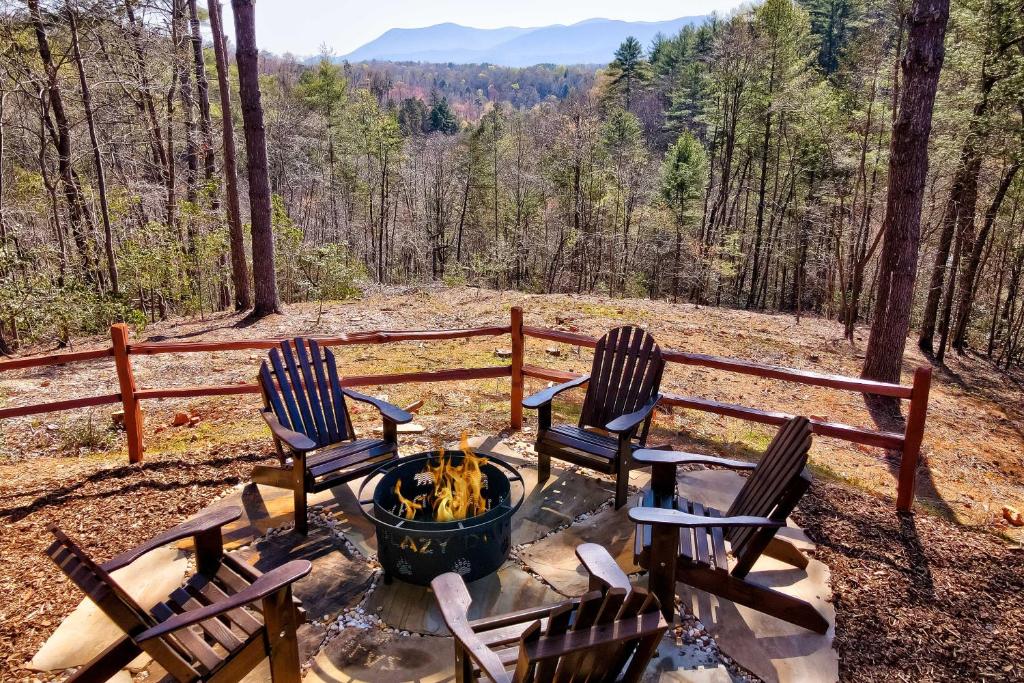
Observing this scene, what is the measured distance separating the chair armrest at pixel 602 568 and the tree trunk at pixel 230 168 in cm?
1033

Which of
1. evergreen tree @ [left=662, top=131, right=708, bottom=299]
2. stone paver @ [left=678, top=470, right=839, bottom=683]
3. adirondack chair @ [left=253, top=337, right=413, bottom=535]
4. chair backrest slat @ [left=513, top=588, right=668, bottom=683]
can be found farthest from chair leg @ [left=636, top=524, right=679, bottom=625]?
evergreen tree @ [left=662, top=131, right=708, bottom=299]

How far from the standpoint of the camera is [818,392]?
301 inches

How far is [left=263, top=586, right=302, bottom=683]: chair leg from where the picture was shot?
2.02 meters

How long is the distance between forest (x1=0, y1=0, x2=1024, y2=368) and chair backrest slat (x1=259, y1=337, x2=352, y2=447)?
6.15 meters

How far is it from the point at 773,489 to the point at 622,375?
157cm

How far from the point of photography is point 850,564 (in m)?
3.15

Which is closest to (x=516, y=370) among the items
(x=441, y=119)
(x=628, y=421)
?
(x=628, y=421)

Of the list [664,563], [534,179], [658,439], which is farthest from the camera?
[534,179]

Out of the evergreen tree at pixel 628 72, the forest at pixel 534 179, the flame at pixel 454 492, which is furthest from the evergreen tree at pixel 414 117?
the flame at pixel 454 492

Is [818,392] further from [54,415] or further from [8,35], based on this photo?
[8,35]

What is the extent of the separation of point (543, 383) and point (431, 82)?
353 feet

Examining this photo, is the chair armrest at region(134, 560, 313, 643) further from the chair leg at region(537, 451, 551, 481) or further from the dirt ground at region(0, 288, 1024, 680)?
the chair leg at region(537, 451, 551, 481)

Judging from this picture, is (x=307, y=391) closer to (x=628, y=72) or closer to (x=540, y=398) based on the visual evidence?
(x=540, y=398)

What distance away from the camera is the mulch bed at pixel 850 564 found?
8.36 ft
